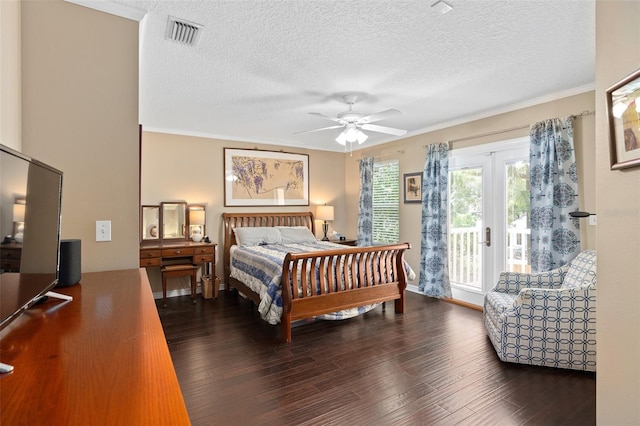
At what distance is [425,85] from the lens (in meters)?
3.15

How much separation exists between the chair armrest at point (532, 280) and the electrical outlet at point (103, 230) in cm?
358

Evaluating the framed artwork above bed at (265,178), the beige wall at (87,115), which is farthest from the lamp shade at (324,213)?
the beige wall at (87,115)

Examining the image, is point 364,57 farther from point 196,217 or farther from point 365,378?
point 196,217

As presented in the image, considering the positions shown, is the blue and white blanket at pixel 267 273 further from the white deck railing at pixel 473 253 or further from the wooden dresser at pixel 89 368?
the wooden dresser at pixel 89 368

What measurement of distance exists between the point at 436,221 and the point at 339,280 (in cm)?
186

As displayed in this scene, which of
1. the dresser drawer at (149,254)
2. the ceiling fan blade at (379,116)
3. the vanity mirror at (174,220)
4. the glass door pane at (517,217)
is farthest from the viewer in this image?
the vanity mirror at (174,220)

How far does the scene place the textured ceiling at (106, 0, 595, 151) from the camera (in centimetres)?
197

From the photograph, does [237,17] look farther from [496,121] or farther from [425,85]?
[496,121]

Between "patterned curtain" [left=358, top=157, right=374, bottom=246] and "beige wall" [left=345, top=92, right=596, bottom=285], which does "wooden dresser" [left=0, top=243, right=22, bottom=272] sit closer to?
"beige wall" [left=345, top=92, right=596, bottom=285]

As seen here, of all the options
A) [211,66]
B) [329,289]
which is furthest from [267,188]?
[211,66]

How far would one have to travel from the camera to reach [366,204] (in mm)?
5914

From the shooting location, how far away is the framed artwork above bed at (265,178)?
5.39m

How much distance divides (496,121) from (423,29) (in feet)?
7.87

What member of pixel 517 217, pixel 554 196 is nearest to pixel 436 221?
pixel 517 217
